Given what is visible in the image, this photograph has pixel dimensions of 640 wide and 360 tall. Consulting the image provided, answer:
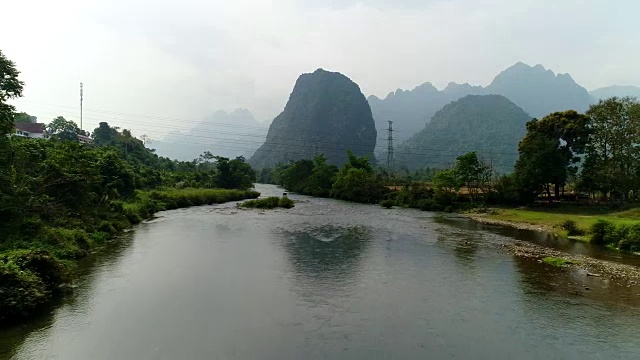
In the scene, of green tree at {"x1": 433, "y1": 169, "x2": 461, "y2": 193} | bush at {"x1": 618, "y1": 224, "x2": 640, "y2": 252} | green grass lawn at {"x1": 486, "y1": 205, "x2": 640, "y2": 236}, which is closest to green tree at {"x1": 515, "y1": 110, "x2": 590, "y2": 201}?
green grass lawn at {"x1": 486, "y1": 205, "x2": 640, "y2": 236}

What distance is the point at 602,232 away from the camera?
101 ft

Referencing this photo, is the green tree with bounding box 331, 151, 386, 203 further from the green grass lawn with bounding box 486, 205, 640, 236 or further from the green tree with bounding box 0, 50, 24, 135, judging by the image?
the green tree with bounding box 0, 50, 24, 135

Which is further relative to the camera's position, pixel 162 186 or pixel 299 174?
pixel 299 174

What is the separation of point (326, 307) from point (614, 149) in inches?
1769

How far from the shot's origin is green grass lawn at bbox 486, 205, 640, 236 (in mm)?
36844

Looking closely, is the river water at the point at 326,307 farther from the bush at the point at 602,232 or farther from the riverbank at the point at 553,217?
the riverbank at the point at 553,217

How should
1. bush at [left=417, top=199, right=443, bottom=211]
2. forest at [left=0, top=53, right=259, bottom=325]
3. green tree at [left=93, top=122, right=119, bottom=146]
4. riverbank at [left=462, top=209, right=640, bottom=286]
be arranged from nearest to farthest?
forest at [left=0, top=53, right=259, bottom=325] → riverbank at [left=462, top=209, right=640, bottom=286] → bush at [left=417, top=199, right=443, bottom=211] → green tree at [left=93, top=122, right=119, bottom=146]

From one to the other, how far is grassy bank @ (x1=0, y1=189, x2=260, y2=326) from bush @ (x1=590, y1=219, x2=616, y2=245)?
3463cm

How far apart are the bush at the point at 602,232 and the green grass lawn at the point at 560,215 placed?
2.29 m

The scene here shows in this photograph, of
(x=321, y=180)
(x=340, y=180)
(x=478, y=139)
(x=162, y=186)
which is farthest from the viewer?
(x=478, y=139)

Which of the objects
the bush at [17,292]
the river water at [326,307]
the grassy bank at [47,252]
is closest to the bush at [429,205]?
the river water at [326,307]

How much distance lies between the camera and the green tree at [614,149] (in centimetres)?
4312

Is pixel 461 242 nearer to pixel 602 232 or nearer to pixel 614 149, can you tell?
pixel 602 232

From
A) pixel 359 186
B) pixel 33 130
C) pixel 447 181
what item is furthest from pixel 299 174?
pixel 33 130
